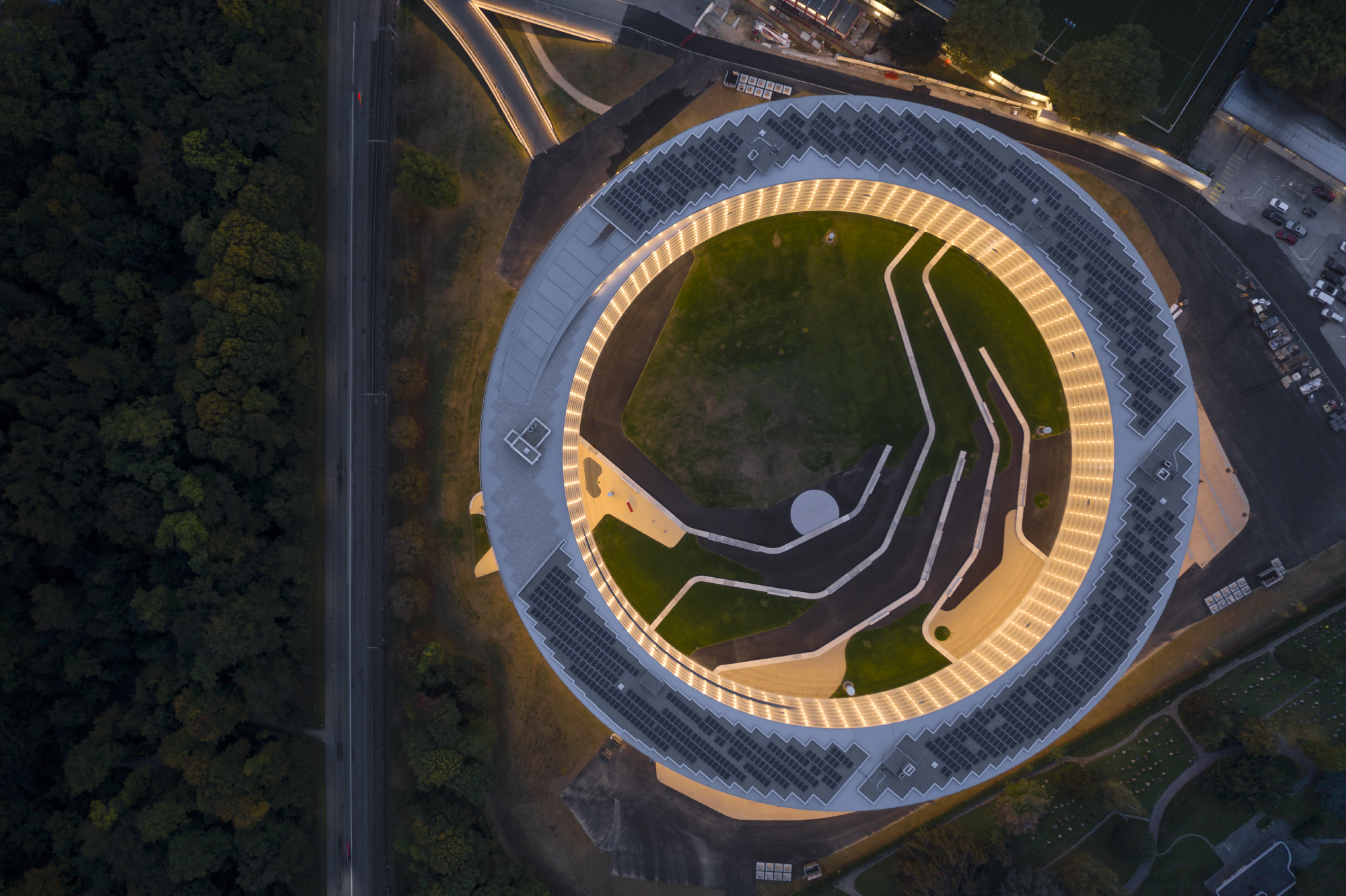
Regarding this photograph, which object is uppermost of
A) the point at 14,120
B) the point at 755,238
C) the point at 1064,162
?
the point at 1064,162

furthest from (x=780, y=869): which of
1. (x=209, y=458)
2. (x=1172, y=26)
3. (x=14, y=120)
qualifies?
(x=14, y=120)

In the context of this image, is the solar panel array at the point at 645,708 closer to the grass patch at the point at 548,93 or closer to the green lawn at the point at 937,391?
the green lawn at the point at 937,391

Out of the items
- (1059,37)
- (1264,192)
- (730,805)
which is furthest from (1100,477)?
(730,805)

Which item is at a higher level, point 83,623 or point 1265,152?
point 1265,152

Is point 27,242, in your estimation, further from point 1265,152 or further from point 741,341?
point 1265,152

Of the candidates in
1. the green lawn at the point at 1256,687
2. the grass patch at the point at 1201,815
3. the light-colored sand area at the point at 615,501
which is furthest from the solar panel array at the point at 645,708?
the green lawn at the point at 1256,687

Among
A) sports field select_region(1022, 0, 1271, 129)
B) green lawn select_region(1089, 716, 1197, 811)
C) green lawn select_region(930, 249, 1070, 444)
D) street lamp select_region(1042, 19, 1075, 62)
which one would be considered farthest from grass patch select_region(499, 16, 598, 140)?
green lawn select_region(1089, 716, 1197, 811)

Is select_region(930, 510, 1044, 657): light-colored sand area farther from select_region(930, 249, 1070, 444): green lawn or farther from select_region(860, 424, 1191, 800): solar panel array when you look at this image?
select_region(930, 249, 1070, 444): green lawn
